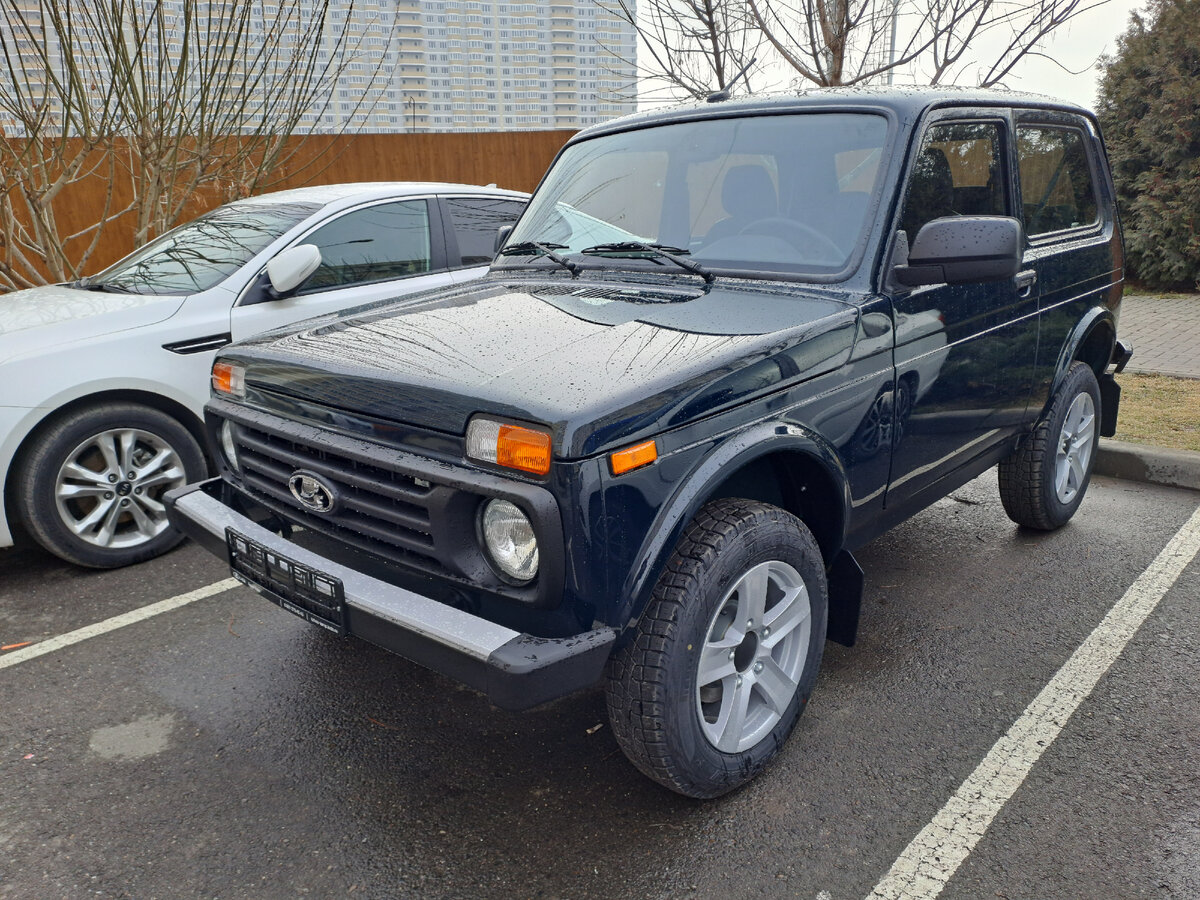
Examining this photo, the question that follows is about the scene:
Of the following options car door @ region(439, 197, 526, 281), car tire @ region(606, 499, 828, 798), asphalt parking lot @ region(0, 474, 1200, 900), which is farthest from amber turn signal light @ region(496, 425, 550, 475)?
car door @ region(439, 197, 526, 281)

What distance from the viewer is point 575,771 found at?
283cm

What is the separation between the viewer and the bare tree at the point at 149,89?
6.84 m

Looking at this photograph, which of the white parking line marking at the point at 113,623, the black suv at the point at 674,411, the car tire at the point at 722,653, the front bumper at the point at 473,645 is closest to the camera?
the front bumper at the point at 473,645

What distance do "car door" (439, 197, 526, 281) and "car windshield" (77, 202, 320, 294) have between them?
2.71 feet

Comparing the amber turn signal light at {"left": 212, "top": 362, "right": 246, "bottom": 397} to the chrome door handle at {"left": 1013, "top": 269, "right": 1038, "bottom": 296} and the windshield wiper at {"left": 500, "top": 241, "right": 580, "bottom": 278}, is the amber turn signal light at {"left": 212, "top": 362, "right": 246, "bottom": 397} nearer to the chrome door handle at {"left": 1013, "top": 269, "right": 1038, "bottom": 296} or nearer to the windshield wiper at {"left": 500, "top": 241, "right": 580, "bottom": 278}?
the windshield wiper at {"left": 500, "top": 241, "right": 580, "bottom": 278}

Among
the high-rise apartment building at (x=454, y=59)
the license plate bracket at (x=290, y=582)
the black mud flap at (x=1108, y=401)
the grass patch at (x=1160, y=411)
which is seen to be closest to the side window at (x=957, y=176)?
the black mud flap at (x=1108, y=401)

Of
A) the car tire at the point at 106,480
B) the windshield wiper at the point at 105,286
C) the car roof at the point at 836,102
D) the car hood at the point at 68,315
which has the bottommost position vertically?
the car tire at the point at 106,480

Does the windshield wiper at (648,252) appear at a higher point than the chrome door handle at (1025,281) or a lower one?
higher

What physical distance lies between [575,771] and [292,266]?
295 cm

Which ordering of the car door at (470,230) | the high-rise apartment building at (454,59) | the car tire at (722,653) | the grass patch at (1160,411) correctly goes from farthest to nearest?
the high-rise apartment building at (454,59) → the grass patch at (1160,411) → the car door at (470,230) → the car tire at (722,653)

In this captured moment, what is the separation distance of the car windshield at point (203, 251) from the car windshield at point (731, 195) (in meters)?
1.87

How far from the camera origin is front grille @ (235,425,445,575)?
2.38 meters

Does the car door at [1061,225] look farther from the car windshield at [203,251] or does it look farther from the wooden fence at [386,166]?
the wooden fence at [386,166]

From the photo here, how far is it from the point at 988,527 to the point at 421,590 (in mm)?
3389
